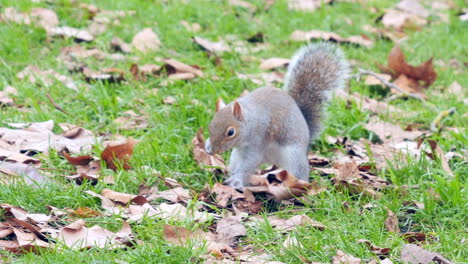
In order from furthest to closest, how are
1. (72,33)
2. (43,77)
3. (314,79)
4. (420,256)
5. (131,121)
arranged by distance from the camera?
(72,33) → (43,77) → (131,121) → (314,79) → (420,256)

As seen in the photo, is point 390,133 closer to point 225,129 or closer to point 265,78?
point 265,78

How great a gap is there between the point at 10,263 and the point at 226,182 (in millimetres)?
1050

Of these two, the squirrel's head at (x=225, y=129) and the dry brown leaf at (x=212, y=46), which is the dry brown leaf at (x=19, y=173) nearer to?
the squirrel's head at (x=225, y=129)

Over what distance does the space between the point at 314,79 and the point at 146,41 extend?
4.48 feet

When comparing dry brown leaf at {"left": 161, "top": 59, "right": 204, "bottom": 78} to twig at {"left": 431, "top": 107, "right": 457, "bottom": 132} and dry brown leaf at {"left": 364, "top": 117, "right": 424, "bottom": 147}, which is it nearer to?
dry brown leaf at {"left": 364, "top": 117, "right": 424, "bottom": 147}

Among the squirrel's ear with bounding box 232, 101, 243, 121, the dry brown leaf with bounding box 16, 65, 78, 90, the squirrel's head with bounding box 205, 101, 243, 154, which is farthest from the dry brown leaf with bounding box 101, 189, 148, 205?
the dry brown leaf with bounding box 16, 65, 78, 90

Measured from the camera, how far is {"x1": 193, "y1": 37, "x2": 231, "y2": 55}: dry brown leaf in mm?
4090

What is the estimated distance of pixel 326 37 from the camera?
448 centimetres

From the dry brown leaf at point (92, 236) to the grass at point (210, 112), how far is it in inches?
1.7

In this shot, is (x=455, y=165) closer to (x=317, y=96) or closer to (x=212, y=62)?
(x=317, y=96)

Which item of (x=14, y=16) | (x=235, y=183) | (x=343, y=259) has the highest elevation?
(x=14, y=16)

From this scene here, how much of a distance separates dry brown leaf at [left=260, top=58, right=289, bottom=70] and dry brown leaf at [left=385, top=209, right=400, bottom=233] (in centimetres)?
178

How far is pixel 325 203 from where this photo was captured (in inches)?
98.6

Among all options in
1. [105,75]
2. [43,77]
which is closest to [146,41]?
[105,75]
